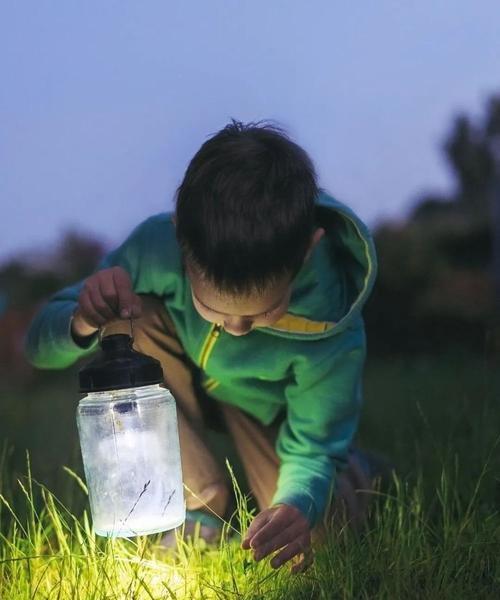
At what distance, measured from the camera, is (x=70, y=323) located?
81.4 inches

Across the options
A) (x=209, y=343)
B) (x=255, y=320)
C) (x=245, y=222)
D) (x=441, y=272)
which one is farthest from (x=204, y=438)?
(x=441, y=272)

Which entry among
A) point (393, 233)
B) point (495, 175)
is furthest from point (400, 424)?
point (495, 175)

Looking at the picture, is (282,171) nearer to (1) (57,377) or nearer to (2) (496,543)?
(2) (496,543)

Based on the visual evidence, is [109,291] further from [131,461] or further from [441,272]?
[441,272]

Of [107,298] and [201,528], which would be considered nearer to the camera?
[107,298]

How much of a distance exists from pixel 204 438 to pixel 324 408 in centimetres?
40

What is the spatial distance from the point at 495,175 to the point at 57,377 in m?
4.13

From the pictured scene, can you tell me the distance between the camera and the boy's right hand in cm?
188

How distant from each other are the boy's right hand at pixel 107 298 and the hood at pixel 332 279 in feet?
1.37

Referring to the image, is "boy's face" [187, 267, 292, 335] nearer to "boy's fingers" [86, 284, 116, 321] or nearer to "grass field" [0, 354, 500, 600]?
"boy's fingers" [86, 284, 116, 321]

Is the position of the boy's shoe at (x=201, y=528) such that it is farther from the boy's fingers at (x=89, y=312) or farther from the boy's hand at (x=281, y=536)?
the boy's fingers at (x=89, y=312)

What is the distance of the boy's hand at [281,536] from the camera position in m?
1.78

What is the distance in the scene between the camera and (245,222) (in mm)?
1816

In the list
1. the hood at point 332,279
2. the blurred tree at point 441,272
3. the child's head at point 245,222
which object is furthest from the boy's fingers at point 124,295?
the blurred tree at point 441,272
